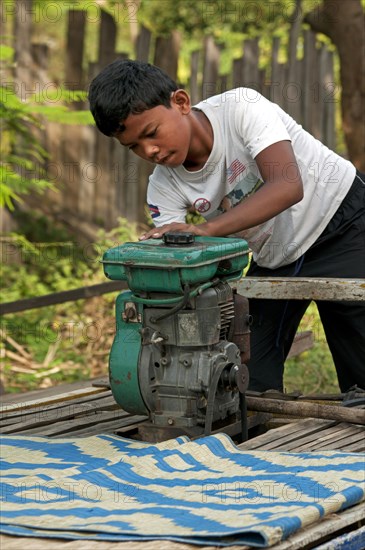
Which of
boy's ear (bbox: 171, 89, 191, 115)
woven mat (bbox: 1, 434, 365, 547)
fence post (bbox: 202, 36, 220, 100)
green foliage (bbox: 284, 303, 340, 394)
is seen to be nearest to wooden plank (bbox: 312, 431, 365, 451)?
woven mat (bbox: 1, 434, 365, 547)

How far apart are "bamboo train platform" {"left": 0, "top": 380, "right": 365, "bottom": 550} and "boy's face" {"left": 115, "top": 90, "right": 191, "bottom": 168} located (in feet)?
3.75

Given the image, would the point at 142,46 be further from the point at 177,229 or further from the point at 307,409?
the point at 307,409

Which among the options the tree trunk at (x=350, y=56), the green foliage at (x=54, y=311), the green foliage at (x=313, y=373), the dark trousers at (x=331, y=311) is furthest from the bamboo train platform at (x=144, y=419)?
the tree trunk at (x=350, y=56)

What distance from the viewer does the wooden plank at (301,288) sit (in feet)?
14.5

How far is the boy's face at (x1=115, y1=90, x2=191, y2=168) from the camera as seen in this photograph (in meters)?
4.09

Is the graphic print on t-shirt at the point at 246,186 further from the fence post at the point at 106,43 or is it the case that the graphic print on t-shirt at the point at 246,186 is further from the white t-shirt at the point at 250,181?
the fence post at the point at 106,43

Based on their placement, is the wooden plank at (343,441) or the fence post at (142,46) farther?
the fence post at (142,46)

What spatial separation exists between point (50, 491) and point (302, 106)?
8.31 metres

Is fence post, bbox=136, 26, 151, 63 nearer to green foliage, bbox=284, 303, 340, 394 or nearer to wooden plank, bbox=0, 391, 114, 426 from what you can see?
green foliage, bbox=284, 303, 340, 394

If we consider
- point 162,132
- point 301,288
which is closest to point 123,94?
point 162,132

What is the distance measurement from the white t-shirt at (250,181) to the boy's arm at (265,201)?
0.10m

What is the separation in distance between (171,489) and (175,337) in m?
0.73

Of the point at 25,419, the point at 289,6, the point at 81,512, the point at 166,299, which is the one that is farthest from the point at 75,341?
the point at 289,6

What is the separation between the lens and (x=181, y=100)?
4215 mm
